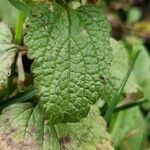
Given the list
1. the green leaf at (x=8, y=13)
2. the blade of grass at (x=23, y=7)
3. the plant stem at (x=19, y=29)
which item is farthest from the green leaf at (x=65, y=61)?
the green leaf at (x=8, y=13)

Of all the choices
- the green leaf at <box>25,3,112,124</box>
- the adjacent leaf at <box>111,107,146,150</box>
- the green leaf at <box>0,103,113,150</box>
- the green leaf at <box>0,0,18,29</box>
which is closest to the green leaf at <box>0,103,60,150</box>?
the green leaf at <box>0,103,113,150</box>

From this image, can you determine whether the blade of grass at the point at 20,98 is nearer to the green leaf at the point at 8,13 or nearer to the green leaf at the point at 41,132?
the green leaf at the point at 41,132

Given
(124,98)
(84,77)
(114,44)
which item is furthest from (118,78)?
(84,77)

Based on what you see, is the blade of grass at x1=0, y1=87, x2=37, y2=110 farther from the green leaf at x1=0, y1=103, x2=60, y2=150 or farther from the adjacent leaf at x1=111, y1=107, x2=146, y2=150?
the adjacent leaf at x1=111, y1=107, x2=146, y2=150

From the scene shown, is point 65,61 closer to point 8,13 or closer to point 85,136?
point 85,136

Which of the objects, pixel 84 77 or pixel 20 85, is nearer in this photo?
pixel 84 77

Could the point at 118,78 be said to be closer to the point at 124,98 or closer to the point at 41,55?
the point at 124,98

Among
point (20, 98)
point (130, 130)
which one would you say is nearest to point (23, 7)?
point (20, 98)
